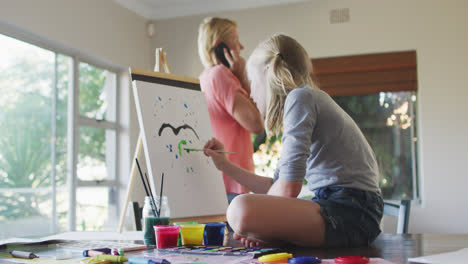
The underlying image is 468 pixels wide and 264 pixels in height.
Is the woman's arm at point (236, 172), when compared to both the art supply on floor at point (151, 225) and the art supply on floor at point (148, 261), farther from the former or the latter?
the art supply on floor at point (148, 261)

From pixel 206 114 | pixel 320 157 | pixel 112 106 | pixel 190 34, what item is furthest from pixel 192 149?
pixel 190 34

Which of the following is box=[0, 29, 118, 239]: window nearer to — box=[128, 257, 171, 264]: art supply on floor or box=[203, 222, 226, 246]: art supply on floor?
box=[203, 222, 226, 246]: art supply on floor

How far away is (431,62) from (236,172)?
2702mm

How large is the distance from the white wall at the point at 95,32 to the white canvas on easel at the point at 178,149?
161 centimetres

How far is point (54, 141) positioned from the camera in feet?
11.7

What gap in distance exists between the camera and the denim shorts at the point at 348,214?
1385 millimetres

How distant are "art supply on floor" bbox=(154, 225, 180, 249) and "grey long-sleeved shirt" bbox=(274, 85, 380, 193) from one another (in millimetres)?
375

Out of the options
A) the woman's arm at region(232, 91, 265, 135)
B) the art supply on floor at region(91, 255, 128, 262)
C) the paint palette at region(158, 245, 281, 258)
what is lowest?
the paint palette at region(158, 245, 281, 258)

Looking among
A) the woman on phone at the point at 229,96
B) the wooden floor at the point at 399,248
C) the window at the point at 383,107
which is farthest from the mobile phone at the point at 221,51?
the window at the point at 383,107

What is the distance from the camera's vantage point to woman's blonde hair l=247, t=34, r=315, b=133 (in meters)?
1.60

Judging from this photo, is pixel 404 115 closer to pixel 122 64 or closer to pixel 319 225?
pixel 122 64

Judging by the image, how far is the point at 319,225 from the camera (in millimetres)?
1374

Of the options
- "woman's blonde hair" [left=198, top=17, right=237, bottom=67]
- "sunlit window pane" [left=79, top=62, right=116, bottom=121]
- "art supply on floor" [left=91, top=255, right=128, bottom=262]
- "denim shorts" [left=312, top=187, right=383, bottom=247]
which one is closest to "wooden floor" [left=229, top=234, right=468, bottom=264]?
"denim shorts" [left=312, top=187, right=383, bottom=247]

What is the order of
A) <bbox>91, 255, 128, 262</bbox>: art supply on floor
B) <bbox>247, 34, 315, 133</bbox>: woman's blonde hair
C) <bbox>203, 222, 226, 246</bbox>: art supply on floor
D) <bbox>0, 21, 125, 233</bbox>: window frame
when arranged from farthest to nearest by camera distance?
<bbox>0, 21, 125, 233</bbox>: window frame, <bbox>247, 34, 315, 133</bbox>: woman's blonde hair, <bbox>203, 222, 226, 246</bbox>: art supply on floor, <bbox>91, 255, 128, 262</bbox>: art supply on floor
